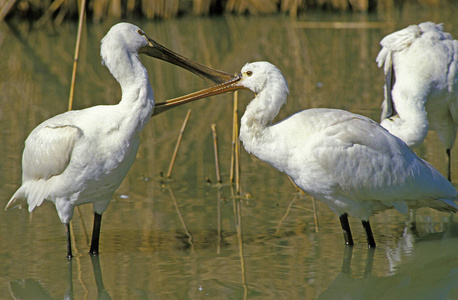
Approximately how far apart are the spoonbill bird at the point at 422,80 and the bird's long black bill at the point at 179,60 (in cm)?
182

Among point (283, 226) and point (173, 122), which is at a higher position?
point (173, 122)

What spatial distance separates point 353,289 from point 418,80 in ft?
9.22

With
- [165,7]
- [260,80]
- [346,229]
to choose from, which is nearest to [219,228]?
[346,229]

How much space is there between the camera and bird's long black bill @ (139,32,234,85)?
6488 mm

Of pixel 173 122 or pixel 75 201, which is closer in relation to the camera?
pixel 75 201

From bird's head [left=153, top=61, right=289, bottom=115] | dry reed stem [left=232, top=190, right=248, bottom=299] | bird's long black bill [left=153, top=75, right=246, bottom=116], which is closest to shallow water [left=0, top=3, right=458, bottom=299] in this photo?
dry reed stem [left=232, top=190, right=248, bottom=299]

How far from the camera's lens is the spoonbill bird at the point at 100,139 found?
599 centimetres

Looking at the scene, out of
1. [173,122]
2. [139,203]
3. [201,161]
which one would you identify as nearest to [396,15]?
[173,122]

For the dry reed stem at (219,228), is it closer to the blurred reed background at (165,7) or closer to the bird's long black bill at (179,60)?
the bird's long black bill at (179,60)

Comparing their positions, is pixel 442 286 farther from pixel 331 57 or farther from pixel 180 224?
pixel 331 57

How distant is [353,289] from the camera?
19.9 ft

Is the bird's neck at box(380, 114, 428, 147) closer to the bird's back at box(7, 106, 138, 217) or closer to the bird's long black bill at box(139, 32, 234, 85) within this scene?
the bird's long black bill at box(139, 32, 234, 85)

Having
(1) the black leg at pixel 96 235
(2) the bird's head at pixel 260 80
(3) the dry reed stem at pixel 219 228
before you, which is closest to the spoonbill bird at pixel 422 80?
(2) the bird's head at pixel 260 80

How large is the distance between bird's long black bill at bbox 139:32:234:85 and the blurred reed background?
11359mm
